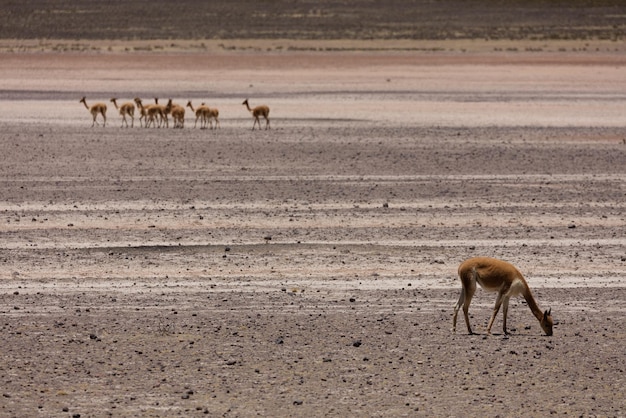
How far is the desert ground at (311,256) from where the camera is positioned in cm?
881

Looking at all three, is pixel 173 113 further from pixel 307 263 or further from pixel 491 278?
pixel 491 278

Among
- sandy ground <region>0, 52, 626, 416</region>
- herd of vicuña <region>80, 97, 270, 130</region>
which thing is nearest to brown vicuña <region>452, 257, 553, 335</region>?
sandy ground <region>0, 52, 626, 416</region>

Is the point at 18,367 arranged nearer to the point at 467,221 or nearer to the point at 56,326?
the point at 56,326

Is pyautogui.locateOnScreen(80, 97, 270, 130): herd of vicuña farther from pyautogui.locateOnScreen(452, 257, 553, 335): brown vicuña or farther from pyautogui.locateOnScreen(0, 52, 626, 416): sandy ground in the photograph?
pyautogui.locateOnScreen(452, 257, 553, 335): brown vicuña

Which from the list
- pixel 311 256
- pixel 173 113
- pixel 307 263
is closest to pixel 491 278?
pixel 307 263

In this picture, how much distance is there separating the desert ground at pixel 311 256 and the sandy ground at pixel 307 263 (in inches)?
1.3

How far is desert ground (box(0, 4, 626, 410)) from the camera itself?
881 centimetres

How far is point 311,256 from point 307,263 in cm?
37

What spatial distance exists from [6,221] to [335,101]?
62.4ft

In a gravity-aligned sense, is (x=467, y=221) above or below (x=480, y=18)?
below

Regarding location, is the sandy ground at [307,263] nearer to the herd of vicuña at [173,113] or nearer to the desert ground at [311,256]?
the desert ground at [311,256]

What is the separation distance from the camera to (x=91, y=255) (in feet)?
43.8

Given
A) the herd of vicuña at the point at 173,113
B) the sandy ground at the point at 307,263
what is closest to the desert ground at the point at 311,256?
the sandy ground at the point at 307,263

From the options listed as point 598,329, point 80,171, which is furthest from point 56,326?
point 80,171
